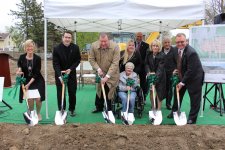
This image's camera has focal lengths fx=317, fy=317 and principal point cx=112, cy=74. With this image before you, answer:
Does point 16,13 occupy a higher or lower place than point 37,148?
higher

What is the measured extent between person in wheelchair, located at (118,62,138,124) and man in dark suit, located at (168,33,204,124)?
91cm

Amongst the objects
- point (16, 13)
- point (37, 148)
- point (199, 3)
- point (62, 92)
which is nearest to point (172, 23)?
point (199, 3)

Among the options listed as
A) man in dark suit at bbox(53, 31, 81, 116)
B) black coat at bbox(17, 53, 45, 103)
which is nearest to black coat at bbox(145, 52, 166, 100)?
man in dark suit at bbox(53, 31, 81, 116)

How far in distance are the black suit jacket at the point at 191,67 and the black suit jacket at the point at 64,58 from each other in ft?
6.84

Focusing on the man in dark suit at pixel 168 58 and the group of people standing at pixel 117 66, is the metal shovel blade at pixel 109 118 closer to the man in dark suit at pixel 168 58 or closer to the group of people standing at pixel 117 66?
the group of people standing at pixel 117 66

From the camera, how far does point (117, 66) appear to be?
242 inches

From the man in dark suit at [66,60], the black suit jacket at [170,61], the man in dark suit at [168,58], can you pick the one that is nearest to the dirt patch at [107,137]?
the man in dark suit at [66,60]

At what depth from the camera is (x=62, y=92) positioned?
587 cm

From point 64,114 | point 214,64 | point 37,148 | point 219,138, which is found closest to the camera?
point 37,148

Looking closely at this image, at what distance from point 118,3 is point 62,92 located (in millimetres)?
1937

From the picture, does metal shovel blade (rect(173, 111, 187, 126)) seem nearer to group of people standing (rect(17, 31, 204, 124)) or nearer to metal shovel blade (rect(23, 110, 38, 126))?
group of people standing (rect(17, 31, 204, 124))

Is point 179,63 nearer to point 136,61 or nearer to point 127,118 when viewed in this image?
point 136,61

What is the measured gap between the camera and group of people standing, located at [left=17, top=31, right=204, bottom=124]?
568 centimetres

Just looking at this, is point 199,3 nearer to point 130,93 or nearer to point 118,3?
point 118,3
